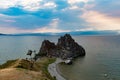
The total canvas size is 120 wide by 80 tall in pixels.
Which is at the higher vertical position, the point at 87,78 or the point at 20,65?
the point at 20,65

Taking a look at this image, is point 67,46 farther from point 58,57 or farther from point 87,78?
point 87,78

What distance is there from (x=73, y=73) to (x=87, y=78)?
48.7 feet

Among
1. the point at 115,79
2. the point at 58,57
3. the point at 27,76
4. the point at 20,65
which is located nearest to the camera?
the point at 27,76

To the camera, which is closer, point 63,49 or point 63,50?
point 63,50

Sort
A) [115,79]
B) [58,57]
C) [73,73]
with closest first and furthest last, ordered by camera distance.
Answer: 1. [115,79]
2. [73,73]
3. [58,57]

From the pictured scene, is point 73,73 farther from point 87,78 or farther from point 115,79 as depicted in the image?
point 115,79

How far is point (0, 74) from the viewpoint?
7606 cm

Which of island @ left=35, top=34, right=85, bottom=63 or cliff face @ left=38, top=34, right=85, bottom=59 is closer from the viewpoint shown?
island @ left=35, top=34, right=85, bottom=63

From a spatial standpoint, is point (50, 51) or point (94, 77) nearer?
point (94, 77)

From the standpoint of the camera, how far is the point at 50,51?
188 metres

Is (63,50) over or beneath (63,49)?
beneath

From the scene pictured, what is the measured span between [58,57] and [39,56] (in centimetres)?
1843

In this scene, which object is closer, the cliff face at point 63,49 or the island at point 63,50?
the island at point 63,50

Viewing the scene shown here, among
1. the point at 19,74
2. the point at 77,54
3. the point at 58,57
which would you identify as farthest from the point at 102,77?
the point at 77,54
